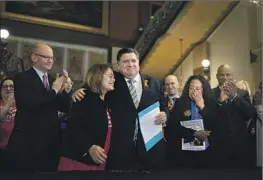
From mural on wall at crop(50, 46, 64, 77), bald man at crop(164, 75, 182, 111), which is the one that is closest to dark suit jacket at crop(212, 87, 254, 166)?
bald man at crop(164, 75, 182, 111)

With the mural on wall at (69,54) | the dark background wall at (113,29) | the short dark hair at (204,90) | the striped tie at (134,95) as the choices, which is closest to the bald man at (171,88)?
the short dark hair at (204,90)

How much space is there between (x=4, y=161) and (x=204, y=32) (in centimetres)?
551

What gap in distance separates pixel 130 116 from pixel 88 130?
Answer: 0.31 meters

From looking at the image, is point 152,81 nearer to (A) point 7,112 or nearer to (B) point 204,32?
(A) point 7,112

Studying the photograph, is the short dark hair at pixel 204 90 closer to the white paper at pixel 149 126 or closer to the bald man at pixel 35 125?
the white paper at pixel 149 126

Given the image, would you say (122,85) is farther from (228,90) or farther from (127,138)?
(228,90)

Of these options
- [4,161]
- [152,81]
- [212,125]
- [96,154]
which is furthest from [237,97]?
[4,161]

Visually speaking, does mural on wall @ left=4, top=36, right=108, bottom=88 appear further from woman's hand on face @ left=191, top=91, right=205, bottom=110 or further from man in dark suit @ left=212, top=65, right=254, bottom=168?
man in dark suit @ left=212, top=65, right=254, bottom=168

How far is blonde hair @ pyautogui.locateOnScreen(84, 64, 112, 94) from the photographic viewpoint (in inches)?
99.3

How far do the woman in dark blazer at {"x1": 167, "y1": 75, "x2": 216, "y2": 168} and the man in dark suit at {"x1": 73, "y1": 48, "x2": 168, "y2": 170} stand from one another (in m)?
0.42

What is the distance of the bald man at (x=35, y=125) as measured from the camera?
2.53 metres

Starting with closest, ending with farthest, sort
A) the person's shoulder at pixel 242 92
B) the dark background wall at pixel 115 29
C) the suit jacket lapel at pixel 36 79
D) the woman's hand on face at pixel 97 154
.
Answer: the woman's hand on face at pixel 97 154 → the suit jacket lapel at pixel 36 79 → the person's shoulder at pixel 242 92 → the dark background wall at pixel 115 29

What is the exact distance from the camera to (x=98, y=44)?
9.81 m

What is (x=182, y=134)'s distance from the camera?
292 cm
